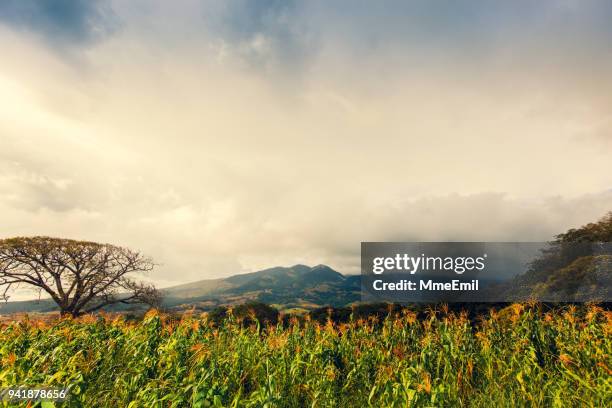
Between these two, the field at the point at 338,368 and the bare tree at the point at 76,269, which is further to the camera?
the bare tree at the point at 76,269

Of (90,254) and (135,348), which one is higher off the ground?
(90,254)

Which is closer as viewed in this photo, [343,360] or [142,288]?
[343,360]

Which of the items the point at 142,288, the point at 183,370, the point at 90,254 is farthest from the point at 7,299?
the point at 183,370

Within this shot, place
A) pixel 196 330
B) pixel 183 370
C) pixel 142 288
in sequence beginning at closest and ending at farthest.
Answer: pixel 183 370 < pixel 196 330 < pixel 142 288

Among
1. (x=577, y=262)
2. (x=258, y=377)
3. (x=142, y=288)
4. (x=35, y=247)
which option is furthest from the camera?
(x=142, y=288)

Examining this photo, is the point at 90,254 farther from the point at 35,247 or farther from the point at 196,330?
the point at 196,330

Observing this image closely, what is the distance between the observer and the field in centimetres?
661

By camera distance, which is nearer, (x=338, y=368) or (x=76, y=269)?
(x=338, y=368)

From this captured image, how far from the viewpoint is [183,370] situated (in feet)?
25.1

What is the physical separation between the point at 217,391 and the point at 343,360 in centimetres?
389

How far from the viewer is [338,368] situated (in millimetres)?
8359

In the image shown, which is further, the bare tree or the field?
the bare tree

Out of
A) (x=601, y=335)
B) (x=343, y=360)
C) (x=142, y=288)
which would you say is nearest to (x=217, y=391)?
(x=343, y=360)

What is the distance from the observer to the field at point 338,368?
21.7 feet
